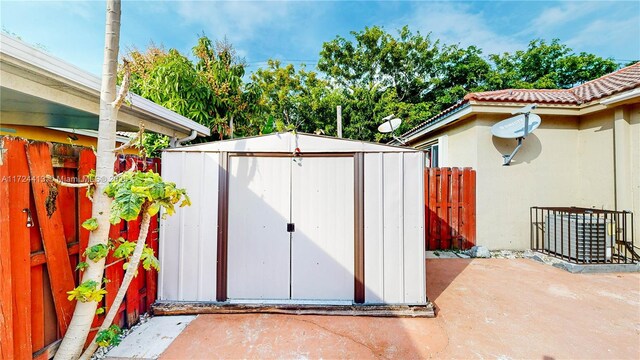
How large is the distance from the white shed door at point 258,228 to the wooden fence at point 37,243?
1.35 metres

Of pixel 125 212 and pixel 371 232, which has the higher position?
pixel 125 212

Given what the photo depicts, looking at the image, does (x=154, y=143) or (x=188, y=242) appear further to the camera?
(x=154, y=143)

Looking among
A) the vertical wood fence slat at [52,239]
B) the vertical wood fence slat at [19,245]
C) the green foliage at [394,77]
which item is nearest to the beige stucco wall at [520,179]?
the vertical wood fence slat at [52,239]

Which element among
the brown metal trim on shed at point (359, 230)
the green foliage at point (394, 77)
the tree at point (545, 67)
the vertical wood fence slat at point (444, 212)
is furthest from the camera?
the tree at point (545, 67)

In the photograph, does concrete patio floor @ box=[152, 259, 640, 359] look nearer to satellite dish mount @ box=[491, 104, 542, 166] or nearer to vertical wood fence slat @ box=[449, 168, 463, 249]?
vertical wood fence slat @ box=[449, 168, 463, 249]

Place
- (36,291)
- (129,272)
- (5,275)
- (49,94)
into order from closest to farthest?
(5,275), (36,291), (129,272), (49,94)

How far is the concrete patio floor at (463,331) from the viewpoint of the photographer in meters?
2.44

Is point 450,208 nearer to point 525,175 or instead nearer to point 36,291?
point 525,175

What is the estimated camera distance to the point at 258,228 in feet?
10.6

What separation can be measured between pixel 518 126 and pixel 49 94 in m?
7.58

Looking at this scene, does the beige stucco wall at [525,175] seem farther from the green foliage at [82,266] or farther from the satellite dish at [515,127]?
the green foliage at [82,266]

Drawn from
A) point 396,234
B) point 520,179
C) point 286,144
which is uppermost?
point 286,144

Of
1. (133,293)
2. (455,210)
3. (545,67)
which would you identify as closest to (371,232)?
(133,293)

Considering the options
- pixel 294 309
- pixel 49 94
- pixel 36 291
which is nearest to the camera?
pixel 36 291
